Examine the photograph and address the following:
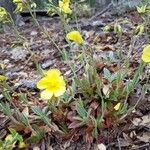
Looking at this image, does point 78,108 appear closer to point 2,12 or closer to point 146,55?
point 146,55

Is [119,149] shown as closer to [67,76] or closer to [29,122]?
[29,122]

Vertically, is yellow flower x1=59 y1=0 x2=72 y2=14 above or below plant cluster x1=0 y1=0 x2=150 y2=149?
above

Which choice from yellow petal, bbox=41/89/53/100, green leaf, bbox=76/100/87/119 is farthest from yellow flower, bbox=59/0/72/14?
yellow petal, bbox=41/89/53/100

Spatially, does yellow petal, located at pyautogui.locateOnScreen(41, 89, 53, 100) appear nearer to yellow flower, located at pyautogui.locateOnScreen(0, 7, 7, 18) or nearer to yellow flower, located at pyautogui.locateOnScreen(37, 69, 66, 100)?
yellow flower, located at pyautogui.locateOnScreen(37, 69, 66, 100)

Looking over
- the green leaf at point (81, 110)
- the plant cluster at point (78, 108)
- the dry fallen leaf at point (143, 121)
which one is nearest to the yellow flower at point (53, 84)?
the plant cluster at point (78, 108)

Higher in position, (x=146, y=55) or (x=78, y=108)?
(x=146, y=55)

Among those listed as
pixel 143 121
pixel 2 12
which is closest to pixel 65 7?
pixel 2 12

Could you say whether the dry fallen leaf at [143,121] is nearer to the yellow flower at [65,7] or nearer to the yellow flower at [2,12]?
the yellow flower at [65,7]

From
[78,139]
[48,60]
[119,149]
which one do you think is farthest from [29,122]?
[48,60]
